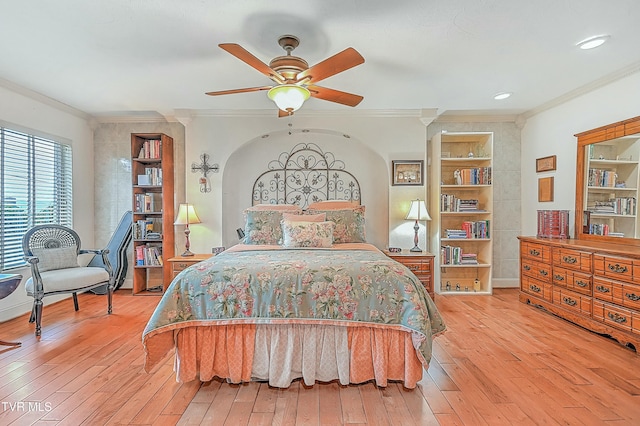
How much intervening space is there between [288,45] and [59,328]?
338cm

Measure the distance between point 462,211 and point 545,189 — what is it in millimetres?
1047

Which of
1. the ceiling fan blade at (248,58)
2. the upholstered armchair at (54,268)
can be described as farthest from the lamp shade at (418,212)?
the upholstered armchair at (54,268)

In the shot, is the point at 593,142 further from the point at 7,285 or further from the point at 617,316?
the point at 7,285

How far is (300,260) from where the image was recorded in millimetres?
2492

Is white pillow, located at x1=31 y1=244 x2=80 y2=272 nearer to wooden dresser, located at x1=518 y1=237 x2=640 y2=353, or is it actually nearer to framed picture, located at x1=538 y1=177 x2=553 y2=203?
wooden dresser, located at x1=518 y1=237 x2=640 y2=353

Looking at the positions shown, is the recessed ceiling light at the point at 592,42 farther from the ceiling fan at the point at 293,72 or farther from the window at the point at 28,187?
the window at the point at 28,187

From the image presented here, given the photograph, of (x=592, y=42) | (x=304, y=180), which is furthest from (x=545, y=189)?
(x=304, y=180)

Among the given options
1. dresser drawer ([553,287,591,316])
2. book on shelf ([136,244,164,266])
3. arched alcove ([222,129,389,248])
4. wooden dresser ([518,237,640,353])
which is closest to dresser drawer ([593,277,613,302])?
wooden dresser ([518,237,640,353])

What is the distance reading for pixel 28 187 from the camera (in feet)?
12.4

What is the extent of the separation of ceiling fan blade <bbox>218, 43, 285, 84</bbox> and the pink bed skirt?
5.72 feet

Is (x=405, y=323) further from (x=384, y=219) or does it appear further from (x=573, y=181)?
(x=573, y=181)

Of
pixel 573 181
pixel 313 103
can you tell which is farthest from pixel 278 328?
pixel 573 181

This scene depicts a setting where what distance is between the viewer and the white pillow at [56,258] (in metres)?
3.49

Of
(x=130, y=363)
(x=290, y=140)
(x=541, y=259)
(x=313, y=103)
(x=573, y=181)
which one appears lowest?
(x=130, y=363)
